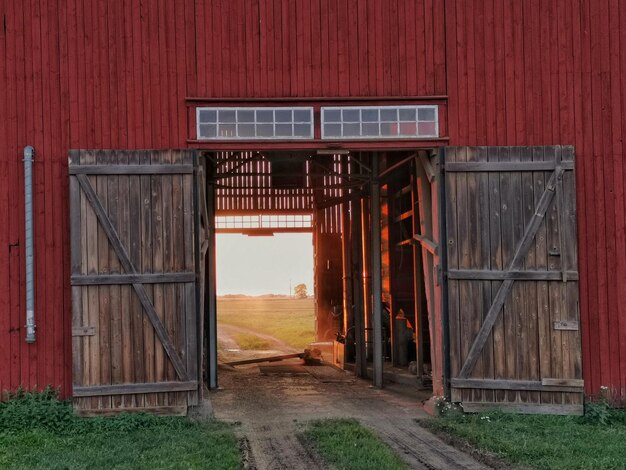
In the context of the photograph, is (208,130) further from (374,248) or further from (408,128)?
(374,248)

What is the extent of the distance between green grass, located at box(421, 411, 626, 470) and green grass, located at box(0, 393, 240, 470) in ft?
9.72

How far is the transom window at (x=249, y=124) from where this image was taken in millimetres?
12039

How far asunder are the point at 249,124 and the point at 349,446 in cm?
493

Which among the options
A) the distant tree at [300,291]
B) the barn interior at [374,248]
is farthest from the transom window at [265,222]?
the distant tree at [300,291]

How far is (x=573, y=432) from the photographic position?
1063 cm

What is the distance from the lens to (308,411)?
12.6m

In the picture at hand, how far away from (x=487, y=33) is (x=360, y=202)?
20.3 ft

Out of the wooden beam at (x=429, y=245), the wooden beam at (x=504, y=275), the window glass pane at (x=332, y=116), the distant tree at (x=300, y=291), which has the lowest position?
the distant tree at (x=300, y=291)

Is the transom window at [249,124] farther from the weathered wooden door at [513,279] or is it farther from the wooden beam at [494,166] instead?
the weathered wooden door at [513,279]

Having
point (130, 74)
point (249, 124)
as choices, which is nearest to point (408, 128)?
point (249, 124)

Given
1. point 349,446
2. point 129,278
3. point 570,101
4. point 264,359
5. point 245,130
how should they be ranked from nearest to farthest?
point 349,446 → point 129,278 → point 245,130 → point 570,101 → point 264,359

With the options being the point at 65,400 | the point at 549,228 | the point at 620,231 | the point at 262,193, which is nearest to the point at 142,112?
the point at 65,400

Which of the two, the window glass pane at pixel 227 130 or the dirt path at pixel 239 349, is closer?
the window glass pane at pixel 227 130

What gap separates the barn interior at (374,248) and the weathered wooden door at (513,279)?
0.56 metres
